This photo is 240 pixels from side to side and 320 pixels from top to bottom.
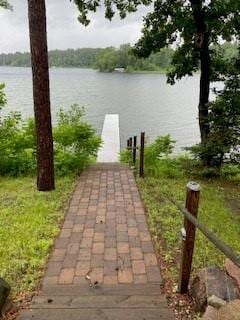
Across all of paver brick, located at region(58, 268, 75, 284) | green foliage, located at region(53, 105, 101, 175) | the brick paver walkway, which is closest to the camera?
the brick paver walkway

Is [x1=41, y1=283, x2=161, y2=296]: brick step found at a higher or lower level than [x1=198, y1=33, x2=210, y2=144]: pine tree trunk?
→ lower

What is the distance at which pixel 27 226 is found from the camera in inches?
172

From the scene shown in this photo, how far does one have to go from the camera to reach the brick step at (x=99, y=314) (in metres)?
2.56

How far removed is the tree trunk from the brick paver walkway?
0.71 metres

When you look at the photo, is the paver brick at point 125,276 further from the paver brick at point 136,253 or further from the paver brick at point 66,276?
the paver brick at point 66,276

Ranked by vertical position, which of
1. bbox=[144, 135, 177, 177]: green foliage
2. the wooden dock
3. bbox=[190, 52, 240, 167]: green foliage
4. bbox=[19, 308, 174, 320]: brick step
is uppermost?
bbox=[190, 52, 240, 167]: green foliage

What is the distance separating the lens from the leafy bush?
289 inches

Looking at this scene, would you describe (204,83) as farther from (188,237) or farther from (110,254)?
(188,237)

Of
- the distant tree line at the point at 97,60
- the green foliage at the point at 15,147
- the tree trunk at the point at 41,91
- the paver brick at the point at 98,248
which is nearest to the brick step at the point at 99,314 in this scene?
the paver brick at the point at 98,248

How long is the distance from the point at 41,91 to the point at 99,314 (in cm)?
390


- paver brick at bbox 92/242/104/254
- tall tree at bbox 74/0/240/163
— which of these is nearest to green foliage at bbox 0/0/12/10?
tall tree at bbox 74/0/240/163

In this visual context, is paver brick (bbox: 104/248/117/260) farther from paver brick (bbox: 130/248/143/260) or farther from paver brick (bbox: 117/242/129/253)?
paver brick (bbox: 130/248/143/260)

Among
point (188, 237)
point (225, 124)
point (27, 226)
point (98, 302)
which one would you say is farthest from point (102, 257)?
point (225, 124)

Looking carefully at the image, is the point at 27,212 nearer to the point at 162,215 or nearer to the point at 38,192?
the point at 38,192
